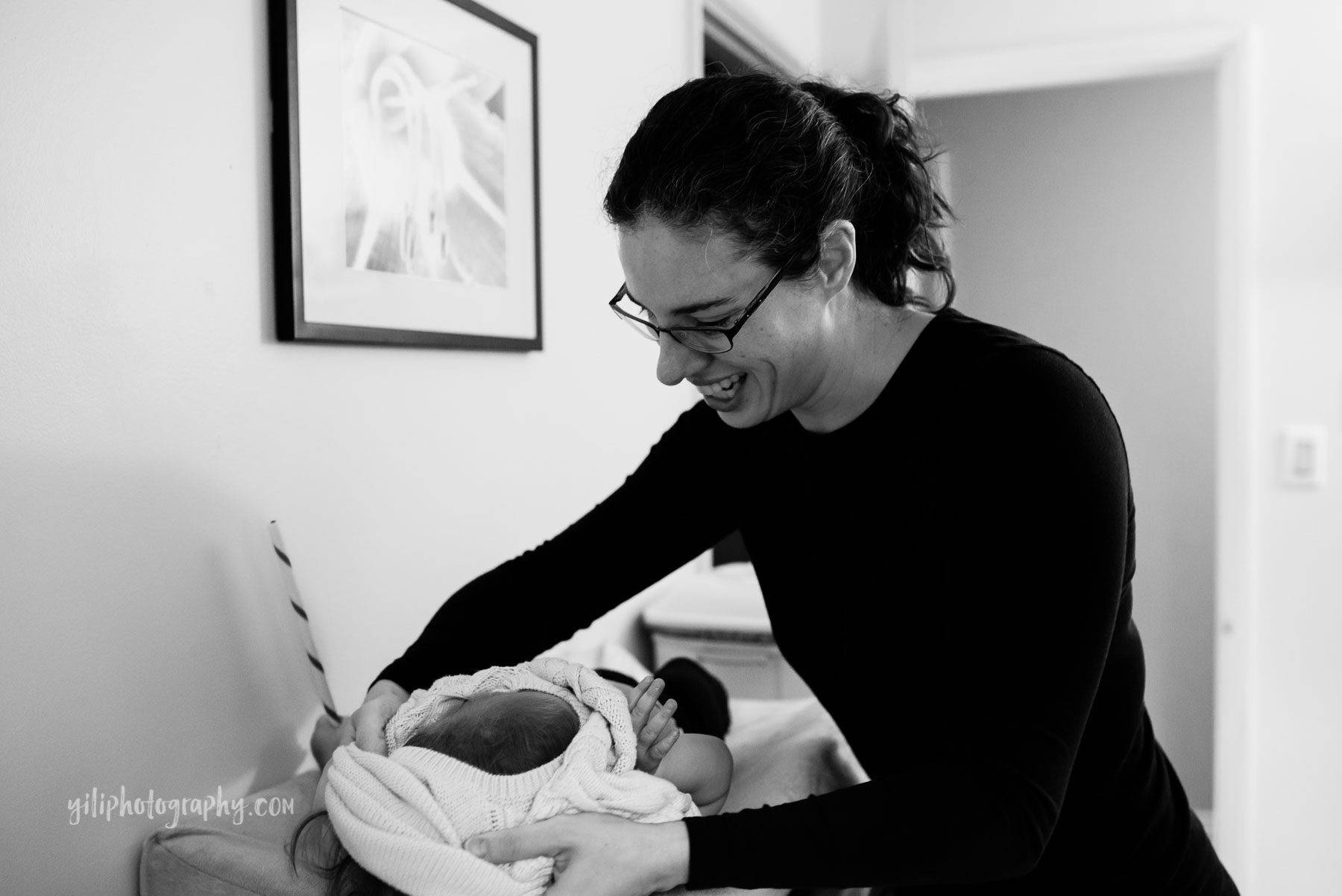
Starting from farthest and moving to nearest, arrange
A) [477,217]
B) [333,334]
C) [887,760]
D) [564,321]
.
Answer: [564,321] < [477,217] < [333,334] < [887,760]

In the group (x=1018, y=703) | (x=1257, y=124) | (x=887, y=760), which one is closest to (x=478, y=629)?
(x=887, y=760)

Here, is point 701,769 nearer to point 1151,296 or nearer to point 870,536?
point 870,536

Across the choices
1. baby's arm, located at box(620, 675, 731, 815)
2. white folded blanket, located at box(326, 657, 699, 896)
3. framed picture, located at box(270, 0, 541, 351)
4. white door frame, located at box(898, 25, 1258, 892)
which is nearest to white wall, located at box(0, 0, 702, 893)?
framed picture, located at box(270, 0, 541, 351)

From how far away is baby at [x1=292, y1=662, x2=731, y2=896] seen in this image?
3.19 feet

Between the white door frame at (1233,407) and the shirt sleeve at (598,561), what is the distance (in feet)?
7.31

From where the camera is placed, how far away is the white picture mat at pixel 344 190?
1356 millimetres

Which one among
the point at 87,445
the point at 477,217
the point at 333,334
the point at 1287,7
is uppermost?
the point at 1287,7

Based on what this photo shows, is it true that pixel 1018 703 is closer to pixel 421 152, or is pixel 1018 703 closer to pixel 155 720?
pixel 155 720

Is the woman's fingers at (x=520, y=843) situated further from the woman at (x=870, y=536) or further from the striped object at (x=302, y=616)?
the striped object at (x=302, y=616)

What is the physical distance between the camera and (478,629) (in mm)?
1267

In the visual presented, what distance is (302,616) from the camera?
1.33m

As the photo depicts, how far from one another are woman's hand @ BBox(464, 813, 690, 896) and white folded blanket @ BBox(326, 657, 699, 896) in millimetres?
17

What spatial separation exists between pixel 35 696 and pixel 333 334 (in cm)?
56

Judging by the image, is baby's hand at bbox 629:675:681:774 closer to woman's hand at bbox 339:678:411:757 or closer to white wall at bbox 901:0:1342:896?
woman's hand at bbox 339:678:411:757
